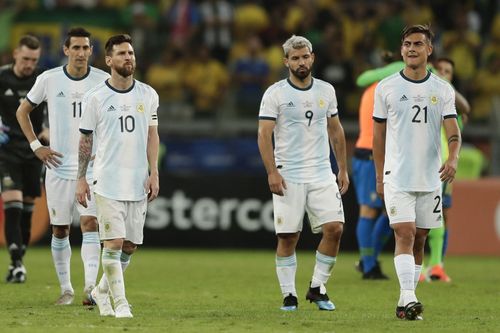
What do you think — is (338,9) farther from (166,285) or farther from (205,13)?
(166,285)

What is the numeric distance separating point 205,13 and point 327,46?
278 centimetres

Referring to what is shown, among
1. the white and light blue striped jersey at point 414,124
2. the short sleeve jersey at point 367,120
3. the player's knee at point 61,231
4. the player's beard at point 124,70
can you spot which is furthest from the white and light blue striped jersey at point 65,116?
the short sleeve jersey at point 367,120

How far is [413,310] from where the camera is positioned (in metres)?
10.1

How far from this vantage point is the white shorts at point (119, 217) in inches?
391

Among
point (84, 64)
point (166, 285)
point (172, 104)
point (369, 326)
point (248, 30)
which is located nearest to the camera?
point (369, 326)

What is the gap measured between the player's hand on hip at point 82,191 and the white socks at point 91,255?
1.00 m

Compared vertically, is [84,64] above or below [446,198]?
above

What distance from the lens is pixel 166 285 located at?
13.7m

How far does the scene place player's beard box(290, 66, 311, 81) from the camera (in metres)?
10.9

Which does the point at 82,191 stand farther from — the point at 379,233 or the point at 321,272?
the point at 379,233

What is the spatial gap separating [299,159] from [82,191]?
1.98 m

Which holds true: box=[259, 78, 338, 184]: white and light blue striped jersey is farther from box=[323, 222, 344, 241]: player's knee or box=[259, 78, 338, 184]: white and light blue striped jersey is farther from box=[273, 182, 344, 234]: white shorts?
box=[323, 222, 344, 241]: player's knee

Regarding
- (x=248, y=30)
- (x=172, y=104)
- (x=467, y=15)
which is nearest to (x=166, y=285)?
(x=172, y=104)

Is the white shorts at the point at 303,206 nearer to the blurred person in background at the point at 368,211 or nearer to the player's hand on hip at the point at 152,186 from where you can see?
the player's hand on hip at the point at 152,186
